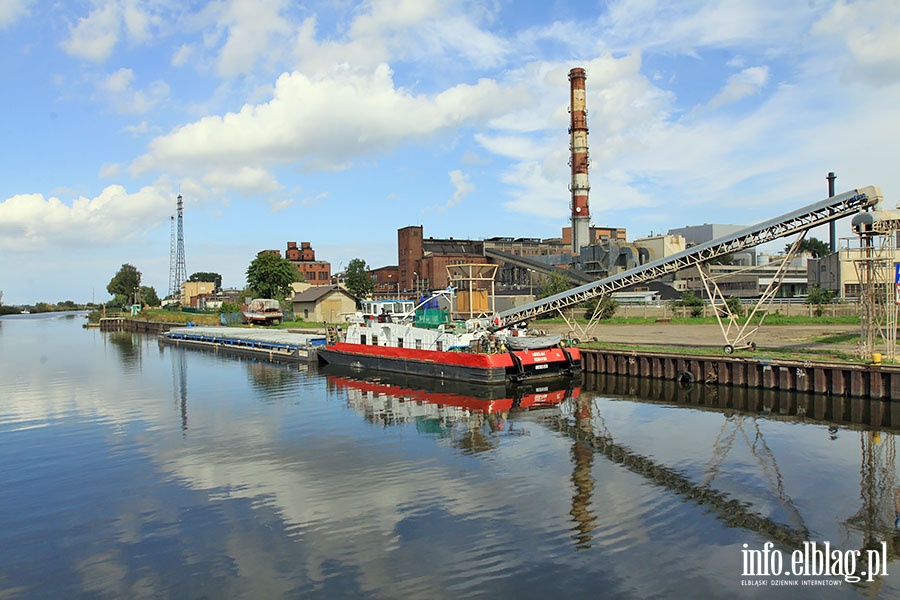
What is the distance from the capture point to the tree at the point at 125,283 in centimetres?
15449

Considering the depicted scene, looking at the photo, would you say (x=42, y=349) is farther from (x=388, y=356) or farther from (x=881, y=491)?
(x=881, y=491)

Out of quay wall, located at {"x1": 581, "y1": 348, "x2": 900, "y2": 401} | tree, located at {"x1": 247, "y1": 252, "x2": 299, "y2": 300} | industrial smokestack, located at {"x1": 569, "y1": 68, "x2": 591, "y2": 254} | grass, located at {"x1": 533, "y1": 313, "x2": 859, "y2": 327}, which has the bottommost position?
quay wall, located at {"x1": 581, "y1": 348, "x2": 900, "y2": 401}

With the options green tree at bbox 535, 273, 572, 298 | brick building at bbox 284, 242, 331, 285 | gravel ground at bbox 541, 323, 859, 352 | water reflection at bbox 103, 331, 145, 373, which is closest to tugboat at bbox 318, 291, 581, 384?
Answer: gravel ground at bbox 541, 323, 859, 352

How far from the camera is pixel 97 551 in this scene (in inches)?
499

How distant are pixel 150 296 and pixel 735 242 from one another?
16670 centimetres

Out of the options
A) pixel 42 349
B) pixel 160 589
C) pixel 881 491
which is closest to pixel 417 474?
pixel 160 589

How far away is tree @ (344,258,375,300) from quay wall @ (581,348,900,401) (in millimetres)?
65300

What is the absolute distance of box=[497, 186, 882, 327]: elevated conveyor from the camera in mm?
27391

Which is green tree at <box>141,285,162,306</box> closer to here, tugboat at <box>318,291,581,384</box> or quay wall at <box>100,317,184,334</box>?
quay wall at <box>100,317,184,334</box>

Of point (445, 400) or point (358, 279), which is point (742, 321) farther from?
point (358, 279)

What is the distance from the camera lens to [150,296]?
166875mm

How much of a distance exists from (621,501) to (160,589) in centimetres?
1013

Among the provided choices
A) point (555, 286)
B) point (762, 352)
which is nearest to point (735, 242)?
point (762, 352)

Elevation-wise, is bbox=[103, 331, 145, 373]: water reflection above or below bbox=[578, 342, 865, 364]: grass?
below
